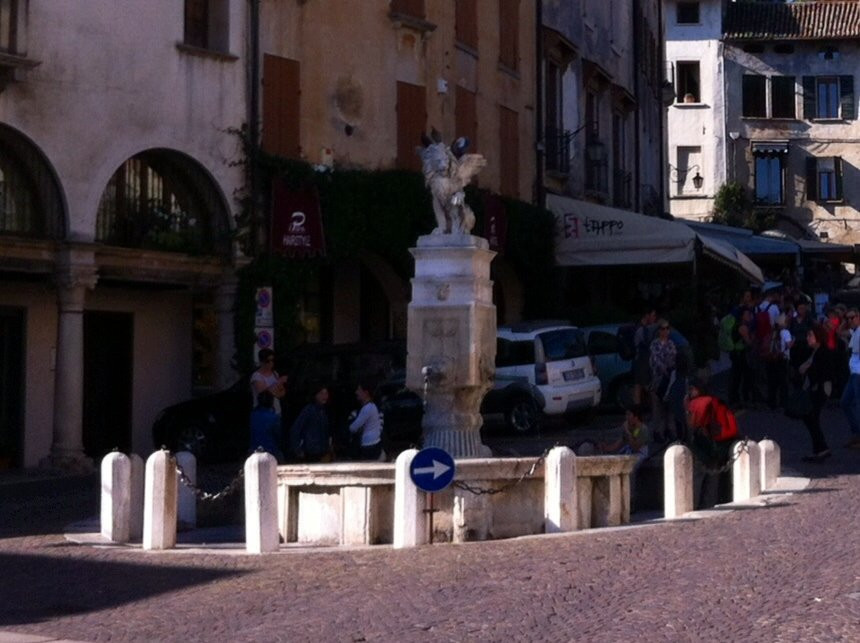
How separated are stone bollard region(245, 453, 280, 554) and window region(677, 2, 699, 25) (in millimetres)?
52648

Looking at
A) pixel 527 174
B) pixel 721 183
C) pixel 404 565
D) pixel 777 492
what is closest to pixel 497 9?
pixel 527 174

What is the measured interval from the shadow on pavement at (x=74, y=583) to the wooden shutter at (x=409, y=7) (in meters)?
17.5

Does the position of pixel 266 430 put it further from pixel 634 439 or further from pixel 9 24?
pixel 9 24

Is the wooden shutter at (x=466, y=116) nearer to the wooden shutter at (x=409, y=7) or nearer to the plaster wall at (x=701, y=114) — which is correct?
the wooden shutter at (x=409, y=7)

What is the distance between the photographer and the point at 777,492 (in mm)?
17922

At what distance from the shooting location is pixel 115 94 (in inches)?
968

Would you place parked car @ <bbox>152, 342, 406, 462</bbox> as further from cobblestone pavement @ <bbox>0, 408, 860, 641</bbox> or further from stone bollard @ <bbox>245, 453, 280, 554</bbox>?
stone bollard @ <bbox>245, 453, 280, 554</bbox>

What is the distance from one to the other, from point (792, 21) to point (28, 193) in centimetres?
4618

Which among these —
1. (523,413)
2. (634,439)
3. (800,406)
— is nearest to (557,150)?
(523,413)

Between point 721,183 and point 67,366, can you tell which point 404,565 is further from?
point 721,183

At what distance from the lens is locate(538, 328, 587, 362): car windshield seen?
1027 inches

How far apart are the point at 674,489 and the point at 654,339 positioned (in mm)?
6963

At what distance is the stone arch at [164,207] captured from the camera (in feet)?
83.2

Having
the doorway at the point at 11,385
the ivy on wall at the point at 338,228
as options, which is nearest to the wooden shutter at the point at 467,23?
the ivy on wall at the point at 338,228
